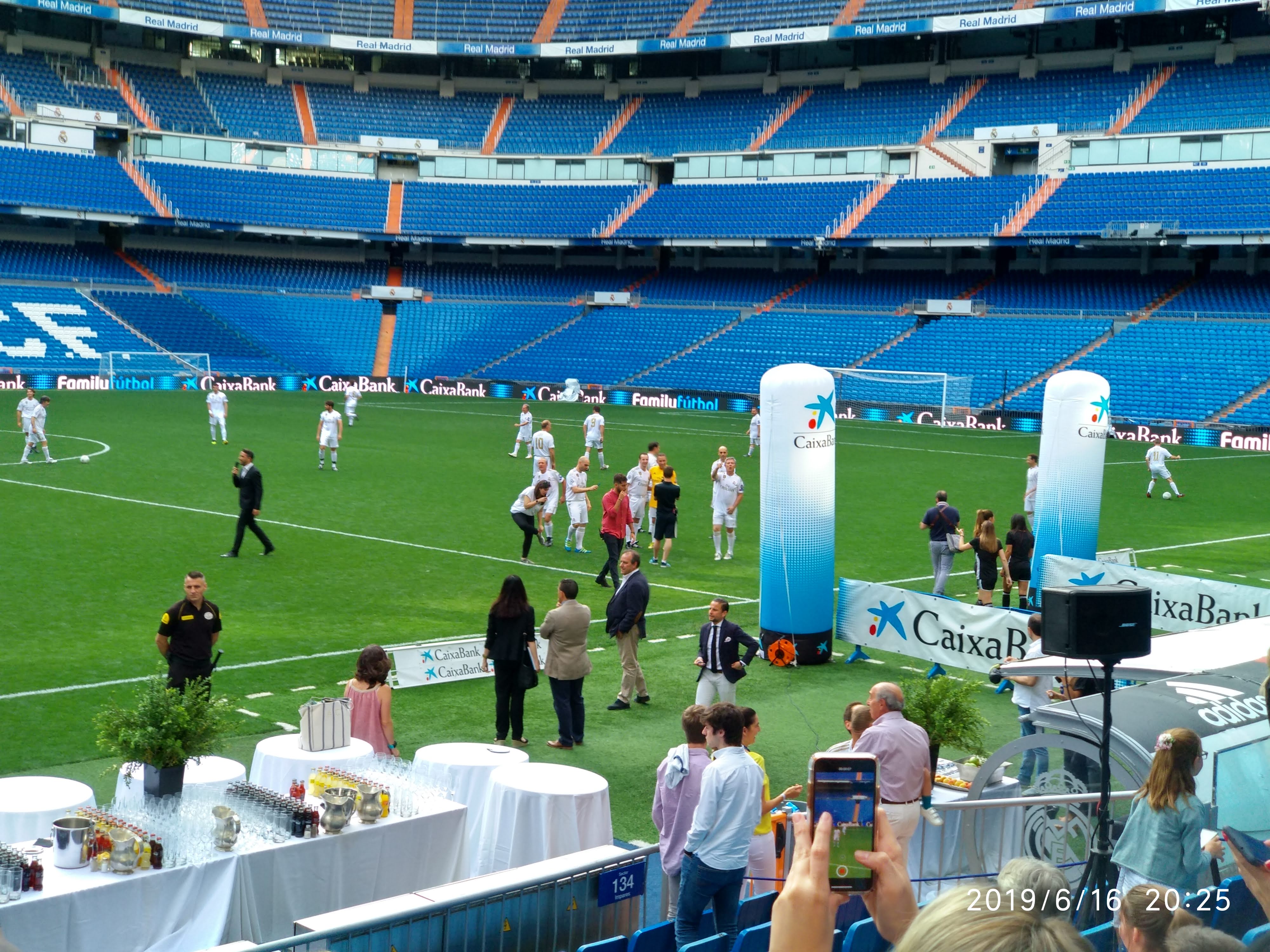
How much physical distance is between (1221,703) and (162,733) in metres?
7.26

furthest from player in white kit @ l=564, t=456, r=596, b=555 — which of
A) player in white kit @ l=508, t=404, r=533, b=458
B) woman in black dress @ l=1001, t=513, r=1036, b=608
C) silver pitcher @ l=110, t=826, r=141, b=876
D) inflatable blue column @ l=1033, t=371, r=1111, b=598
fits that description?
silver pitcher @ l=110, t=826, r=141, b=876

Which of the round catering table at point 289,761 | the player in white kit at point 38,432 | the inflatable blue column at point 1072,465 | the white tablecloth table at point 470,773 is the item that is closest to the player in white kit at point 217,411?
the player in white kit at point 38,432

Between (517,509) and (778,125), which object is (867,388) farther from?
(517,509)

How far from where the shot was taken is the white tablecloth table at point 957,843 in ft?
30.6

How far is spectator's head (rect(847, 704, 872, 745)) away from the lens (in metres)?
9.64

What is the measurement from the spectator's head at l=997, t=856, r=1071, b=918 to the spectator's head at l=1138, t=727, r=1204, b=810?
3.61m

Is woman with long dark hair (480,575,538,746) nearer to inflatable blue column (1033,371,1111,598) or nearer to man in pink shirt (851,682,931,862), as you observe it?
man in pink shirt (851,682,931,862)

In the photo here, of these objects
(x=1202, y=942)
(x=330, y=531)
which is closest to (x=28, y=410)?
(x=330, y=531)

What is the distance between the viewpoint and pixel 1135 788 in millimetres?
9219

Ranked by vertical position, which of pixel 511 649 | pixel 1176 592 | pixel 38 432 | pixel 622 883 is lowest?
pixel 622 883

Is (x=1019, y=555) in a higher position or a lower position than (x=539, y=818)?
higher

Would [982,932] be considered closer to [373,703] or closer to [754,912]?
[754,912]

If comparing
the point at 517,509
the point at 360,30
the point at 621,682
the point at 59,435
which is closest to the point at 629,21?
the point at 360,30

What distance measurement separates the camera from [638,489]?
24891 mm
